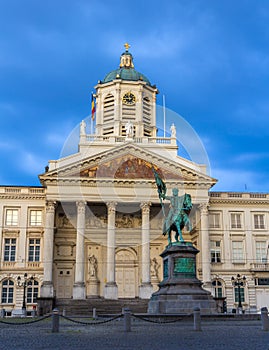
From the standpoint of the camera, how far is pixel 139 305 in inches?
1661

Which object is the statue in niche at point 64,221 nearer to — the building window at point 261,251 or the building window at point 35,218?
the building window at point 35,218

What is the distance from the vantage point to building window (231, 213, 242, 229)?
2073 inches

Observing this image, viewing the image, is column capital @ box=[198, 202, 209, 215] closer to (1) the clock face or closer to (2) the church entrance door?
(2) the church entrance door

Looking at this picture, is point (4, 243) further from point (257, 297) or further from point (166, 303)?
point (166, 303)

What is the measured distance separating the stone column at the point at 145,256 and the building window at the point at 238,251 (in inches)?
410

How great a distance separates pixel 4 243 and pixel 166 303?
29.5m

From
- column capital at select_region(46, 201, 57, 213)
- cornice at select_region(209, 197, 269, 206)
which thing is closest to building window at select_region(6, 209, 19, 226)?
column capital at select_region(46, 201, 57, 213)

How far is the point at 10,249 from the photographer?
4916 cm

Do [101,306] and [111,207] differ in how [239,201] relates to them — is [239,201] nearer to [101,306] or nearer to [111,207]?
[111,207]

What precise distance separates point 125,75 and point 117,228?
22.0m

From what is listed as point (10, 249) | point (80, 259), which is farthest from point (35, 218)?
point (80, 259)

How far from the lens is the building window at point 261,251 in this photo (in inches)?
2042

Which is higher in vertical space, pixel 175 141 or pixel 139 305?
pixel 175 141

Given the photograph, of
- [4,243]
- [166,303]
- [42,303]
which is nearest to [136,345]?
[166,303]
